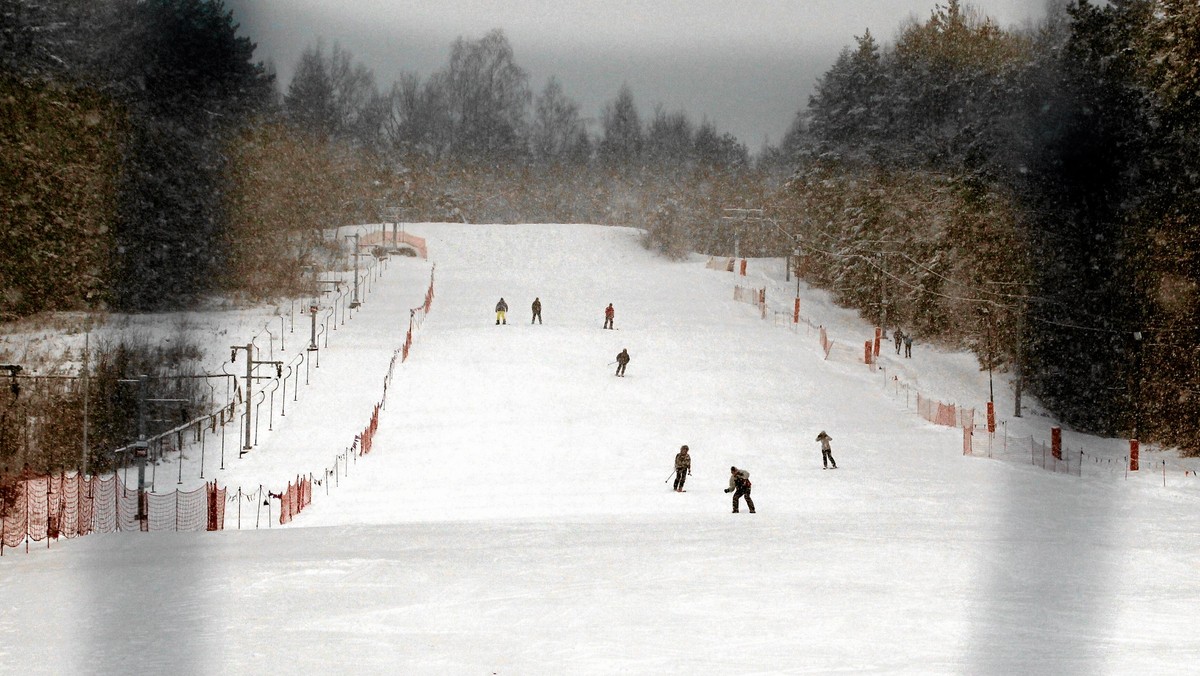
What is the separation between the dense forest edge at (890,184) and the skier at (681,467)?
23.7 ft

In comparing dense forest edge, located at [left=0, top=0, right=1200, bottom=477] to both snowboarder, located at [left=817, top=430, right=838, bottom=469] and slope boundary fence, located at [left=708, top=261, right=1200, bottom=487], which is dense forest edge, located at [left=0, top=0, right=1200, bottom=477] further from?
snowboarder, located at [left=817, top=430, right=838, bottom=469]

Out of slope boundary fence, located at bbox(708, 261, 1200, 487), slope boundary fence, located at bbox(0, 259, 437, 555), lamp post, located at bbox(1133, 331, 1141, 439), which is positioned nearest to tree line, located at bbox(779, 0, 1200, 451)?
lamp post, located at bbox(1133, 331, 1141, 439)

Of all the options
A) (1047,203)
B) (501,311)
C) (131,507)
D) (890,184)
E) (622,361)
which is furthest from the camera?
(890,184)

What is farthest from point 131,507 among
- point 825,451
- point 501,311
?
point 501,311

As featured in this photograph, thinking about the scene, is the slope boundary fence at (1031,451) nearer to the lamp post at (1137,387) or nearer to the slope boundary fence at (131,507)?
the lamp post at (1137,387)

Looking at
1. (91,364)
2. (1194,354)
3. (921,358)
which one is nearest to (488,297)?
(921,358)

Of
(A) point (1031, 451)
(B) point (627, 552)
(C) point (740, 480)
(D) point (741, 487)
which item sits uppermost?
(C) point (740, 480)

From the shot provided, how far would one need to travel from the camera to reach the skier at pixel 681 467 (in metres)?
21.3

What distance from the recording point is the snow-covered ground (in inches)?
363

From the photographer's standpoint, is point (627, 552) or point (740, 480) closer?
point (627, 552)

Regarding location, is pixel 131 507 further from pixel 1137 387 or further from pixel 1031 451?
pixel 1137 387

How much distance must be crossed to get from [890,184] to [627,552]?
4667cm

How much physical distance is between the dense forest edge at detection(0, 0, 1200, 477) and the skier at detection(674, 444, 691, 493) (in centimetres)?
723

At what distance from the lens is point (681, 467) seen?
70.1ft
